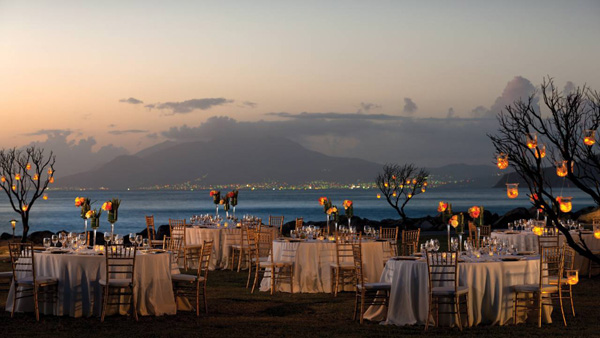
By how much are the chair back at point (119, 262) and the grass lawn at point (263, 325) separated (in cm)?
55

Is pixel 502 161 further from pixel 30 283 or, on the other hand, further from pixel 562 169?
pixel 30 283

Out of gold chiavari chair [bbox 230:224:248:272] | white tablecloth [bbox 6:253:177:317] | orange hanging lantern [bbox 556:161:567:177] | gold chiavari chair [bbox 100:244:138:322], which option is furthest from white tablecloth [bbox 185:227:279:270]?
orange hanging lantern [bbox 556:161:567:177]

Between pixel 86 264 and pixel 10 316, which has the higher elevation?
pixel 86 264

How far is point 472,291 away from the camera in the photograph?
373 inches

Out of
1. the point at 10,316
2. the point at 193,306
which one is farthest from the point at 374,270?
the point at 10,316

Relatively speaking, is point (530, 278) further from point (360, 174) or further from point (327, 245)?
point (360, 174)

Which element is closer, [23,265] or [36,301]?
[36,301]

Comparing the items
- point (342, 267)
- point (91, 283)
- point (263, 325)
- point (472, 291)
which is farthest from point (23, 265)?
point (472, 291)

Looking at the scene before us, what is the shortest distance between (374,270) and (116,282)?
504cm

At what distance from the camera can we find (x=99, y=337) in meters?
8.83

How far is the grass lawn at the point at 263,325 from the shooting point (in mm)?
9125

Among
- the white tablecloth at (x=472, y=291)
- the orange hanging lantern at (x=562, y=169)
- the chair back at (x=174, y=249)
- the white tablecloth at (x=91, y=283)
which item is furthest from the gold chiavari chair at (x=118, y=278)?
the orange hanging lantern at (x=562, y=169)

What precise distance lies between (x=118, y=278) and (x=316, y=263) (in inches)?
159

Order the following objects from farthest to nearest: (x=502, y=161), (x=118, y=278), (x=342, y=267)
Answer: (x=342, y=267)
(x=502, y=161)
(x=118, y=278)
